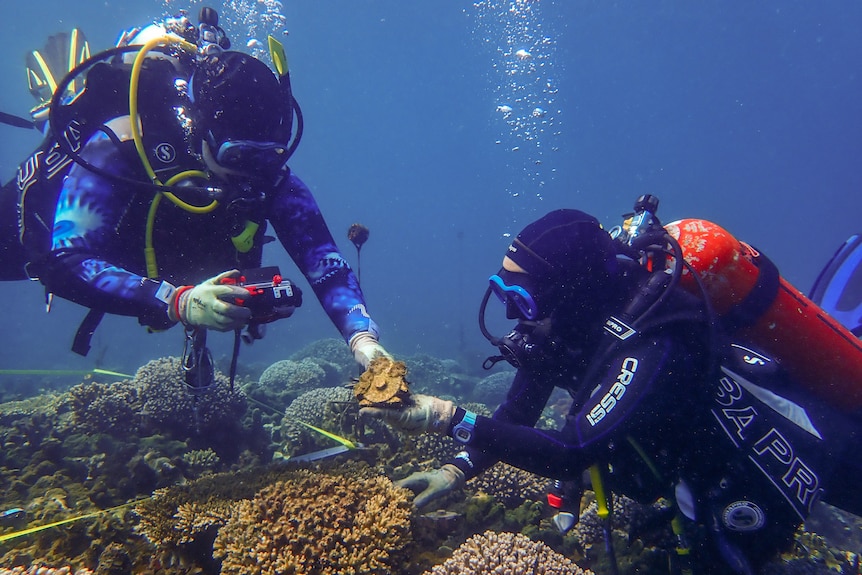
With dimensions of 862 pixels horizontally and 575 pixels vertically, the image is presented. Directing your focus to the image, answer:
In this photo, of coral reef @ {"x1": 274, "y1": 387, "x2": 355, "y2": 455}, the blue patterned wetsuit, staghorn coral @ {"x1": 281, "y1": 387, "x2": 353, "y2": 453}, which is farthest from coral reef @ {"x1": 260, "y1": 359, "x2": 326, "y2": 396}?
the blue patterned wetsuit

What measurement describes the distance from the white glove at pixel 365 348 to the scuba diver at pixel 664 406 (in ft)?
1.97

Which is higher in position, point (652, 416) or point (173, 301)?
point (652, 416)

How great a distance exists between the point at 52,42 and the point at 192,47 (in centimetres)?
195

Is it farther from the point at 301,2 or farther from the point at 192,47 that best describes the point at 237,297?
the point at 301,2

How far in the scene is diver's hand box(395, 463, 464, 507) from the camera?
3127mm

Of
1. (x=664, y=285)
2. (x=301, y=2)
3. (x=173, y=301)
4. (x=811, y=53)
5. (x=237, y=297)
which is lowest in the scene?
(x=173, y=301)

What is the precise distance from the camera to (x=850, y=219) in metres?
130

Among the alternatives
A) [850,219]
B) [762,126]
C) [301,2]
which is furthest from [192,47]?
[850,219]

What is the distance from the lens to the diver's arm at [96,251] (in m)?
2.74

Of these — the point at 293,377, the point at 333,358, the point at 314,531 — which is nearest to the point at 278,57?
the point at 314,531

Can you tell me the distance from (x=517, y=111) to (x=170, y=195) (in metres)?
86.2

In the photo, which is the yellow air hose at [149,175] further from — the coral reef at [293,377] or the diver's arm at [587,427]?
the coral reef at [293,377]

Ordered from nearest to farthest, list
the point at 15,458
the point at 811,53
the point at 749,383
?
the point at 749,383
the point at 15,458
the point at 811,53

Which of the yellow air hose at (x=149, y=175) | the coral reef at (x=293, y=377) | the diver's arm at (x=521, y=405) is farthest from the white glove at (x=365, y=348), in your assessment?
the coral reef at (x=293, y=377)
